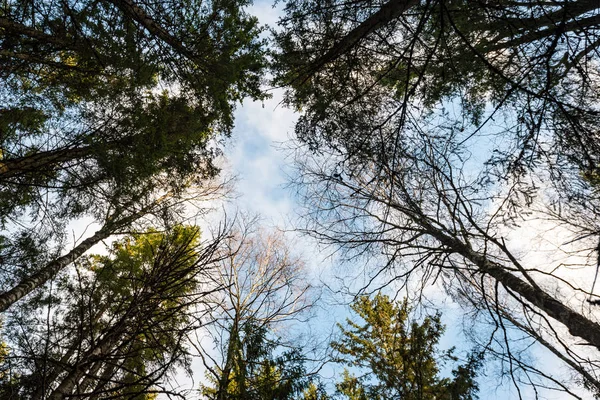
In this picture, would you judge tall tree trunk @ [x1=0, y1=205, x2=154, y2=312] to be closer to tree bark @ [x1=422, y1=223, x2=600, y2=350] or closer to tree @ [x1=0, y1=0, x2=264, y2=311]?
tree @ [x1=0, y1=0, x2=264, y2=311]

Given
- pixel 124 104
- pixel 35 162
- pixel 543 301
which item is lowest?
pixel 543 301

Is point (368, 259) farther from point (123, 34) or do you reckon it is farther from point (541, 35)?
point (123, 34)

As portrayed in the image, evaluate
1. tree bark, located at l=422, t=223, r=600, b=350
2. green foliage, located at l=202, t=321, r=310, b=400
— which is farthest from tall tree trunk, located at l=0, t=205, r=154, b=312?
tree bark, located at l=422, t=223, r=600, b=350

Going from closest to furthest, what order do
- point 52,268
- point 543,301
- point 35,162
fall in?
point 35,162 → point 543,301 → point 52,268

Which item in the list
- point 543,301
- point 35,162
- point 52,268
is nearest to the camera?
point 35,162

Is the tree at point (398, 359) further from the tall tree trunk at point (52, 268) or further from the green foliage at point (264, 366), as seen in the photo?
the tall tree trunk at point (52, 268)

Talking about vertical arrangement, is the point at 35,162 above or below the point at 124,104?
below

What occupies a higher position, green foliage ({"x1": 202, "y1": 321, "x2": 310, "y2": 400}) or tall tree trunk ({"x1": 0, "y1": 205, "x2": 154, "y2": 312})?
tall tree trunk ({"x1": 0, "y1": 205, "x2": 154, "y2": 312})

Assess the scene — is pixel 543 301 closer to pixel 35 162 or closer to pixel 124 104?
pixel 35 162

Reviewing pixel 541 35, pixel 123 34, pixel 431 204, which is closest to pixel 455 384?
pixel 431 204

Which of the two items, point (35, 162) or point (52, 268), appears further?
point (52, 268)

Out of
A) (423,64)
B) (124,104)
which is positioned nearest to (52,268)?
(124,104)

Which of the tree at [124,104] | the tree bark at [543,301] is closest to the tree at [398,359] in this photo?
the tree bark at [543,301]

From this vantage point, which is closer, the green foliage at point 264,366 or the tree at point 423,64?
the tree at point 423,64
